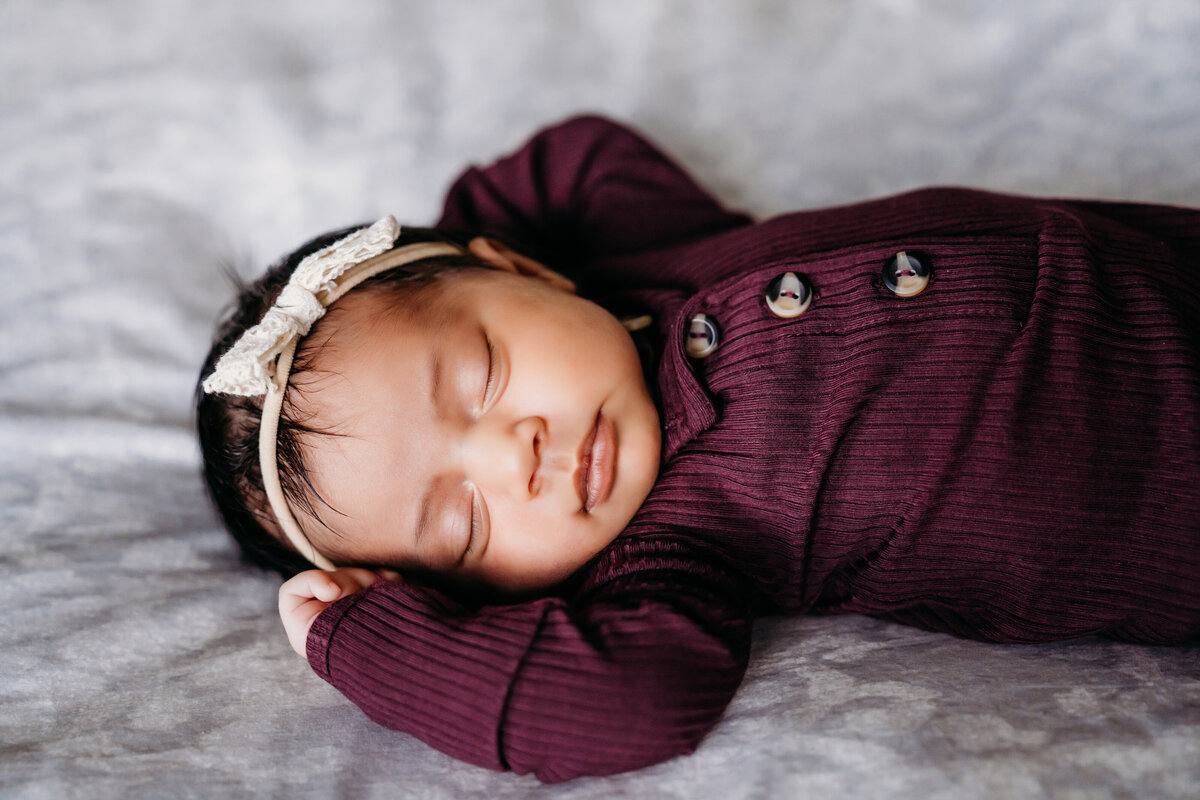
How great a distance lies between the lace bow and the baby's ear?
0.15 metres

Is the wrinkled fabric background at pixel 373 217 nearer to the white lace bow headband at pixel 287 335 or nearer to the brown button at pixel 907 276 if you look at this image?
the white lace bow headband at pixel 287 335

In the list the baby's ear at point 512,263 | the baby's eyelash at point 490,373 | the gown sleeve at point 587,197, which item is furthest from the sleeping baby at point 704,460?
the gown sleeve at point 587,197

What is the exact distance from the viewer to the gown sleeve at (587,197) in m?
1.60

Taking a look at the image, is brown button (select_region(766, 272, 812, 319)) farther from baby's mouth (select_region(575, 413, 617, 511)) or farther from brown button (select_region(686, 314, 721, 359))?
baby's mouth (select_region(575, 413, 617, 511))

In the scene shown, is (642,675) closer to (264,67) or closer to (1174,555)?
(1174,555)

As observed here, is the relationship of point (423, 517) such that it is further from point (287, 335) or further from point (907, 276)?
point (907, 276)

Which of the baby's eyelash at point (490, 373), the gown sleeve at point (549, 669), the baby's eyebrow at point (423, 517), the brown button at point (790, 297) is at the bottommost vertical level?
the gown sleeve at point (549, 669)

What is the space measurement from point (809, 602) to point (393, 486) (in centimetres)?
54

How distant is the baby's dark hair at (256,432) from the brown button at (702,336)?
0.34 meters

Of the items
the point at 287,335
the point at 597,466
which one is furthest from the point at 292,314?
the point at 597,466

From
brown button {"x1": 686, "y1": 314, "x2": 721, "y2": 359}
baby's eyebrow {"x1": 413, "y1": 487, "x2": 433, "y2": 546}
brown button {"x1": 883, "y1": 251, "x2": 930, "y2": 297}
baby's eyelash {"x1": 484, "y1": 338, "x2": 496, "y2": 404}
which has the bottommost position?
baby's eyebrow {"x1": 413, "y1": 487, "x2": 433, "y2": 546}

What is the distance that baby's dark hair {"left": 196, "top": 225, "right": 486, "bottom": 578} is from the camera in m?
1.12

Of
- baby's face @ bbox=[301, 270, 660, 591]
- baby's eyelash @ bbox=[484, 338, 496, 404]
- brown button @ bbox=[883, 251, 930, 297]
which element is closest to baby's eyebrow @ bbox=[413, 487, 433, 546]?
baby's face @ bbox=[301, 270, 660, 591]

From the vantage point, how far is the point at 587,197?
1666mm
